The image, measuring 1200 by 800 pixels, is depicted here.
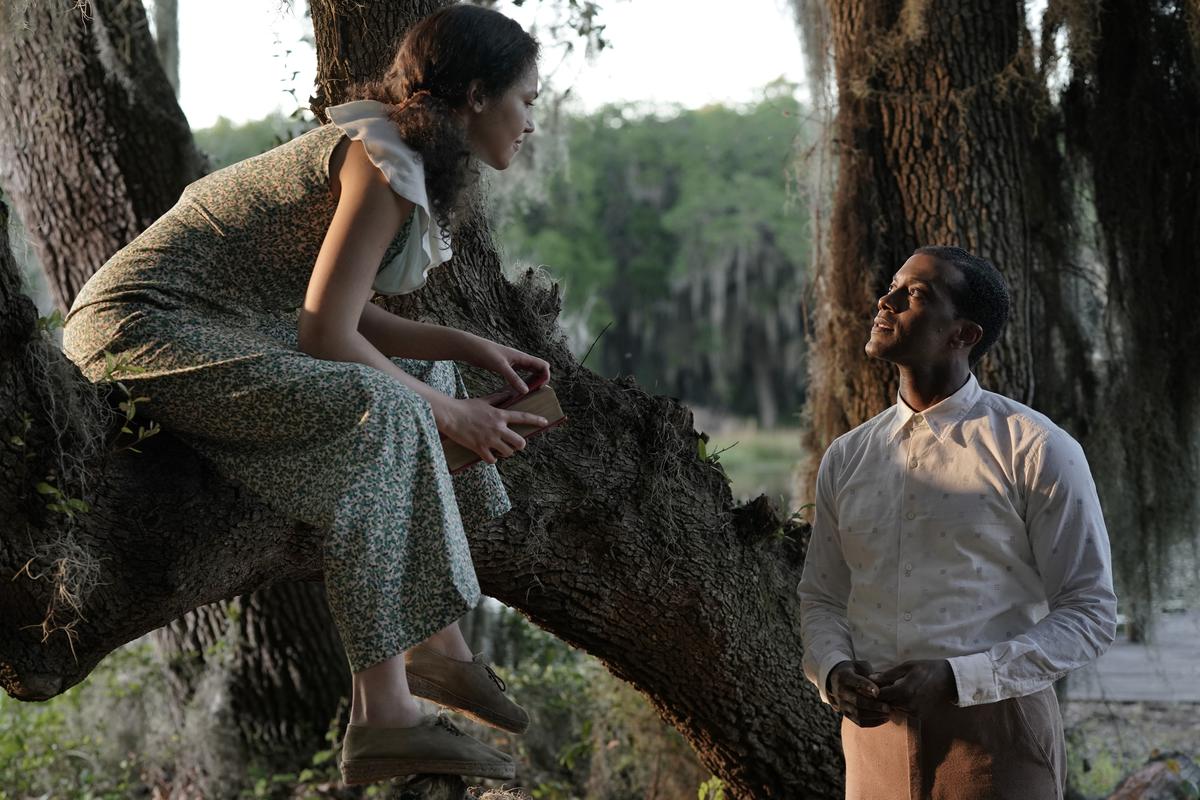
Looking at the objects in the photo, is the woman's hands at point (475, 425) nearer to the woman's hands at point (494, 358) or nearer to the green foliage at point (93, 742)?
the woman's hands at point (494, 358)

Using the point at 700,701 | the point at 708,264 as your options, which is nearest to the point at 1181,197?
the point at 700,701

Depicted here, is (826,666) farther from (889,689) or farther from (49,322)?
(49,322)

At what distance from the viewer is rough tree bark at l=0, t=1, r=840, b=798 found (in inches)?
95.5

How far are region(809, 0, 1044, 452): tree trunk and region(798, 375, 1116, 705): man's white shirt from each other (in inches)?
75.5

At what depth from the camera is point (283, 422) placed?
2330mm

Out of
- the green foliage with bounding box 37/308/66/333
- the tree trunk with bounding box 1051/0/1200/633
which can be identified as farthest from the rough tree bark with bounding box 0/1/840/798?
the tree trunk with bounding box 1051/0/1200/633

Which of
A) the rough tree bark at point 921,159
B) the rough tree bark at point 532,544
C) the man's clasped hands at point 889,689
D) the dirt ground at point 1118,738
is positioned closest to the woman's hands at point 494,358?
the rough tree bark at point 532,544

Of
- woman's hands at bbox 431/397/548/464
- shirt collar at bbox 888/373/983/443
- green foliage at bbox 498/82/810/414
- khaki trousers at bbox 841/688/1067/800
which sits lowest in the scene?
green foliage at bbox 498/82/810/414

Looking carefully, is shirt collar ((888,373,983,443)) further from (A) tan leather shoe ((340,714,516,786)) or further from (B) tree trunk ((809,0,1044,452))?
(B) tree trunk ((809,0,1044,452))

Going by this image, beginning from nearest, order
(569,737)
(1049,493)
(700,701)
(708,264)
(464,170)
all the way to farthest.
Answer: (1049,493), (464,170), (700,701), (569,737), (708,264)

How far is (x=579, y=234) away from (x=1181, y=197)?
3083cm

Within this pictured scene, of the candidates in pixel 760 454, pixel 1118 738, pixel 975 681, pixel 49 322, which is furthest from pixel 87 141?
pixel 760 454

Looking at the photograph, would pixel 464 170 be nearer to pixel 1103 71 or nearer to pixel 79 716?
pixel 1103 71

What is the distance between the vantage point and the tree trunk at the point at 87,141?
462cm
